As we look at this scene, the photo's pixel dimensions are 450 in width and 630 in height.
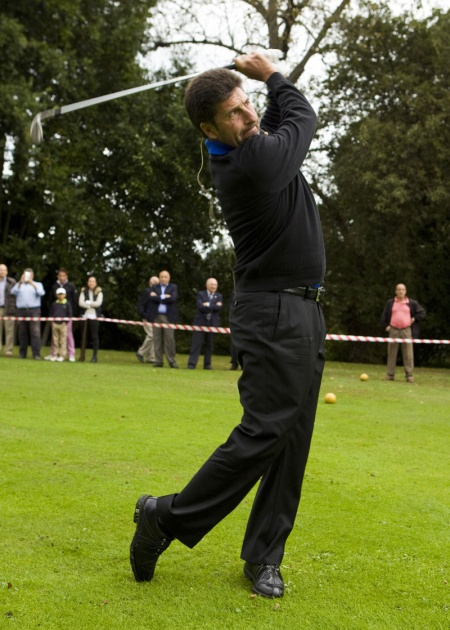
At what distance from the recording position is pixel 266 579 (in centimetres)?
396

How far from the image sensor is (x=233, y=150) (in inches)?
149

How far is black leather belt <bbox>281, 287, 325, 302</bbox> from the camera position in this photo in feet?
12.9

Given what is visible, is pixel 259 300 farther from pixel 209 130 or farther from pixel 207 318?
pixel 207 318

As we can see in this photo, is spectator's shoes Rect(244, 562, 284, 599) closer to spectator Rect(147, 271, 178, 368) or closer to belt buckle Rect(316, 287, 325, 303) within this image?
belt buckle Rect(316, 287, 325, 303)

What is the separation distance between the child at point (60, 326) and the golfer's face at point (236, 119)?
1622 cm

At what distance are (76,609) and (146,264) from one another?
87.7ft

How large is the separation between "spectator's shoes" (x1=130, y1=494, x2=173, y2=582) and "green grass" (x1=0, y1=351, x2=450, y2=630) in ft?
0.27

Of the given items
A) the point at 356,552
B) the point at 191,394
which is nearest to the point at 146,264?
the point at 191,394

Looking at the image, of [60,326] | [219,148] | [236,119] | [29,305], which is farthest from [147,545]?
[29,305]

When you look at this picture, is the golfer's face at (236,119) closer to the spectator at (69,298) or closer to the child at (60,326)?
the child at (60,326)

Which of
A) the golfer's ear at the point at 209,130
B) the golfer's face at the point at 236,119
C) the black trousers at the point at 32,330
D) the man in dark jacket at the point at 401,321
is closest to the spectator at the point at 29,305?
the black trousers at the point at 32,330

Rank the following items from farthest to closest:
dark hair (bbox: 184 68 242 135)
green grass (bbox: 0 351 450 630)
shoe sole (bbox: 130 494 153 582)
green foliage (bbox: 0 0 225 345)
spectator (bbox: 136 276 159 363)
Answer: green foliage (bbox: 0 0 225 345), spectator (bbox: 136 276 159 363), shoe sole (bbox: 130 494 153 582), dark hair (bbox: 184 68 242 135), green grass (bbox: 0 351 450 630)

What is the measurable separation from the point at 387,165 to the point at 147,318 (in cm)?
832

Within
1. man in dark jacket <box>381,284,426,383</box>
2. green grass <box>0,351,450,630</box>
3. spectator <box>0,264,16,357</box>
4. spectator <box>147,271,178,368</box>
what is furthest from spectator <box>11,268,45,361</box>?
green grass <box>0,351,450,630</box>
